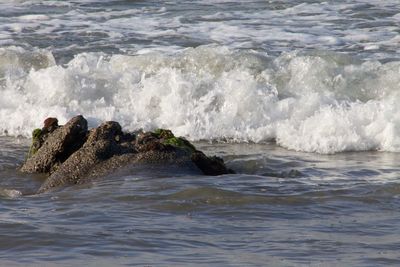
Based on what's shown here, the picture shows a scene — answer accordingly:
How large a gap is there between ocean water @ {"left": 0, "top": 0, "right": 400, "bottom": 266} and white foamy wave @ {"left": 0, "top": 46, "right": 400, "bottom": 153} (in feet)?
0.06

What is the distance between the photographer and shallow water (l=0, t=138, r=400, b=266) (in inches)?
217

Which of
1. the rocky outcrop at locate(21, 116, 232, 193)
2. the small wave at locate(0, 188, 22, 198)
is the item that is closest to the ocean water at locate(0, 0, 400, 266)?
the small wave at locate(0, 188, 22, 198)

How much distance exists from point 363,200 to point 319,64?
4.87 meters

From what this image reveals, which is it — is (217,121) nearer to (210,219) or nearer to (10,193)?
(10,193)

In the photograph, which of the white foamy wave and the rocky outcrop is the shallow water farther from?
the white foamy wave

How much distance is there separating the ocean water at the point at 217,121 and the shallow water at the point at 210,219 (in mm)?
16

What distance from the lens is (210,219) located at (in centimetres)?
636

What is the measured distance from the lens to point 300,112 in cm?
1034

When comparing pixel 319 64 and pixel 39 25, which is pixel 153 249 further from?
pixel 39 25

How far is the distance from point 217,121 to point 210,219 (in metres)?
4.08

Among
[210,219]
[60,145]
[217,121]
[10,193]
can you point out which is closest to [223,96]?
[217,121]

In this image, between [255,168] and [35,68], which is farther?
[35,68]

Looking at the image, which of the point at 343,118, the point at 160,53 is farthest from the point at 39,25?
the point at 343,118

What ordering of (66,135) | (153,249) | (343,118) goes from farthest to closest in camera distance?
(343,118) < (66,135) < (153,249)
